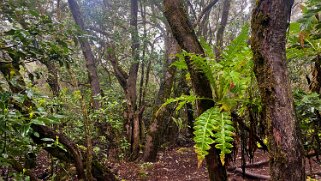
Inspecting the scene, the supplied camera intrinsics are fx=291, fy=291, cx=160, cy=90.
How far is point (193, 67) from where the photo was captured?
7.86ft

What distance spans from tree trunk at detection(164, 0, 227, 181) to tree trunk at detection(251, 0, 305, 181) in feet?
2.32

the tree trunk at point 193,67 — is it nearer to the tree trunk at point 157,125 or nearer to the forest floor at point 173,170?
the forest floor at point 173,170

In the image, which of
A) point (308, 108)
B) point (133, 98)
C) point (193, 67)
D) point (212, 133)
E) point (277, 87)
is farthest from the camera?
point (133, 98)

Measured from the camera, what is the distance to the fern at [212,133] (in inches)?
77.6

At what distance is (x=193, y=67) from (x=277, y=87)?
0.90 m

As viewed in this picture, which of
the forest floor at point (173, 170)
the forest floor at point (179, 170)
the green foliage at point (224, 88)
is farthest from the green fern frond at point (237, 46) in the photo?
the forest floor at point (179, 170)

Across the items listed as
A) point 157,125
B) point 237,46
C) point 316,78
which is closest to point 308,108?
point 316,78

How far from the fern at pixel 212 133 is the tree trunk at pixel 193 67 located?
273 mm

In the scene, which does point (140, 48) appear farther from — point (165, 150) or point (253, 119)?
point (253, 119)

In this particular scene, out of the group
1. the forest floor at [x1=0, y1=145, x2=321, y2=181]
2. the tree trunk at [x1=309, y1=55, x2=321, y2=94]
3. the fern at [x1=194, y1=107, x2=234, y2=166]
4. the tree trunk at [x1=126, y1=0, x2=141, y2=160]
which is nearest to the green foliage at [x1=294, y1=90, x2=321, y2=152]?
the tree trunk at [x1=309, y1=55, x2=321, y2=94]

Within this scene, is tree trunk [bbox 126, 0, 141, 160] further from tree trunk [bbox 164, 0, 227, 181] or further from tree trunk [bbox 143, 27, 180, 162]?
tree trunk [bbox 164, 0, 227, 181]

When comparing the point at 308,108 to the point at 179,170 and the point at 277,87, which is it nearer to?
the point at 277,87

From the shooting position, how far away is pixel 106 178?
398cm

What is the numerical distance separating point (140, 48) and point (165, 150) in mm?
2788
